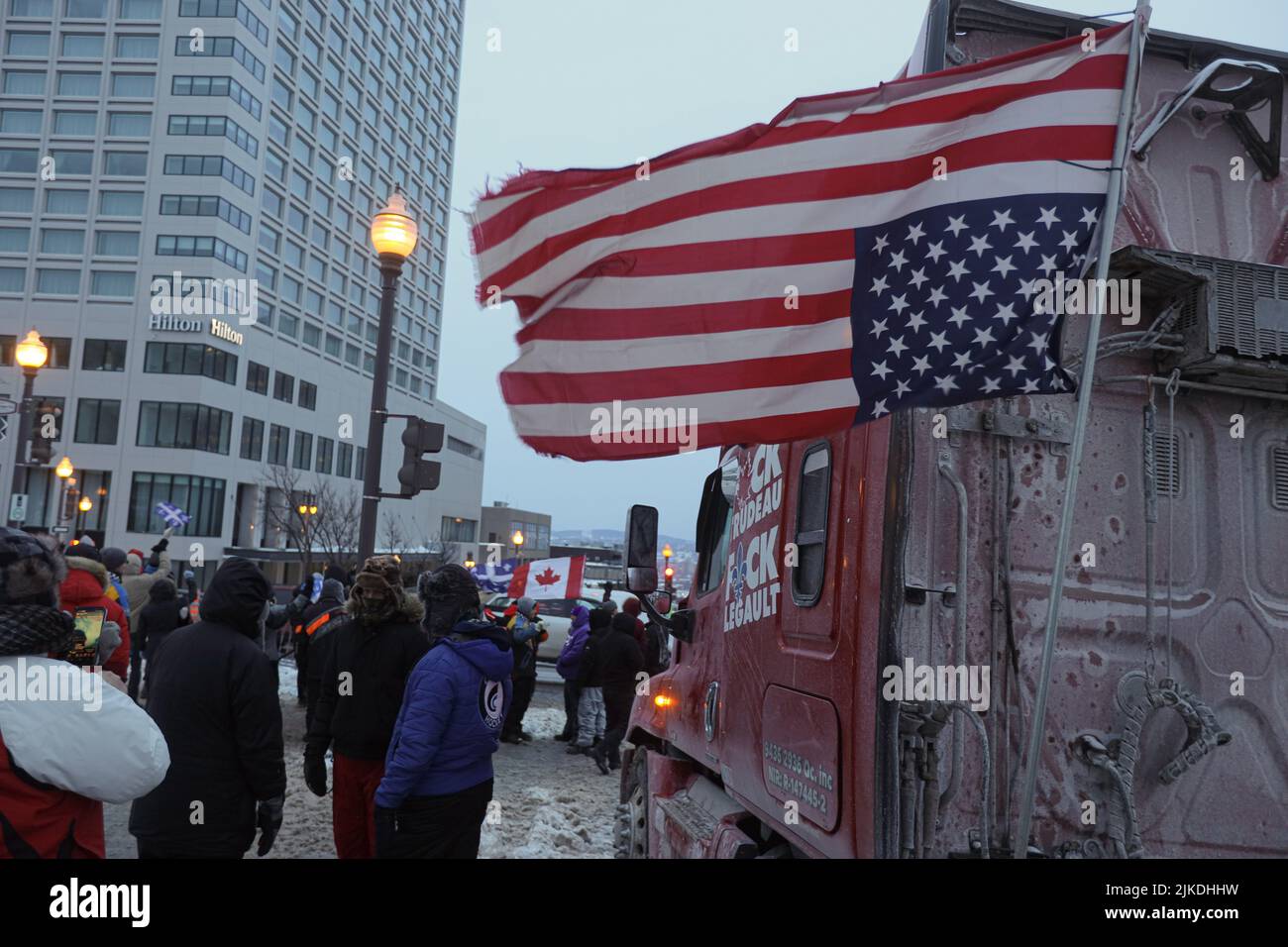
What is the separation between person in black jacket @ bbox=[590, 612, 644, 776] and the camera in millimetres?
10312

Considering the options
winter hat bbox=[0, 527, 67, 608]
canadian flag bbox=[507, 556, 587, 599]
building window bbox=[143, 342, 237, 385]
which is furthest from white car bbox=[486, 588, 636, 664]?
building window bbox=[143, 342, 237, 385]

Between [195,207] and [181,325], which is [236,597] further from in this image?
[195,207]

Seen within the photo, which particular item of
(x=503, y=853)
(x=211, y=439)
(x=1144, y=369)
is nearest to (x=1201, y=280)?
(x=1144, y=369)

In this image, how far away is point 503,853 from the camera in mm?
6625

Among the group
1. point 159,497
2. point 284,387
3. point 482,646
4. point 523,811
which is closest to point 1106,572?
point 482,646

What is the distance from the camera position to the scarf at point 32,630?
2.82 m

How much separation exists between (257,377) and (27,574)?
53124 mm

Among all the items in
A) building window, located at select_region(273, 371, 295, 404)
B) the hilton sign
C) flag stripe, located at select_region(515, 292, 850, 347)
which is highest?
the hilton sign

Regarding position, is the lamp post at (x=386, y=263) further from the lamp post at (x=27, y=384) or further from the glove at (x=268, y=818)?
the lamp post at (x=27, y=384)

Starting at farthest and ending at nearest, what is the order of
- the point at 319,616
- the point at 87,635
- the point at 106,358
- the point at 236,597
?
the point at 106,358, the point at 319,616, the point at 87,635, the point at 236,597

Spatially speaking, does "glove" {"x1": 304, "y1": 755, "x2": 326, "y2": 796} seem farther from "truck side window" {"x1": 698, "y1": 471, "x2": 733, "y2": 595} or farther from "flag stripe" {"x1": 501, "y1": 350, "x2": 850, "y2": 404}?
"flag stripe" {"x1": 501, "y1": 350, "x2": 850, "y2": 404}

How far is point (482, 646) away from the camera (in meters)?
4.53

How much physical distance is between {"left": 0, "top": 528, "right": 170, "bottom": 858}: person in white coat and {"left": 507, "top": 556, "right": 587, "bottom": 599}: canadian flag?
41.0ft
